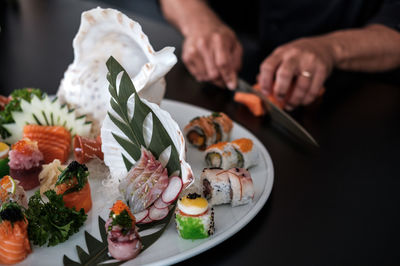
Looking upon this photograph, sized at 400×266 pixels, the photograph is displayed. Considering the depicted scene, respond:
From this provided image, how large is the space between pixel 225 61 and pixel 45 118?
95cm

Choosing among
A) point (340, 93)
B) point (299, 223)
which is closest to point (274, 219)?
point (299, 223)

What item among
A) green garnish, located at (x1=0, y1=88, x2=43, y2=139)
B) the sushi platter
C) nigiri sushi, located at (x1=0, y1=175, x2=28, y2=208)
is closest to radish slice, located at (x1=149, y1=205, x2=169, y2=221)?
the sushi platter

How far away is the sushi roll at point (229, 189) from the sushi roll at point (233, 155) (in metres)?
0.13

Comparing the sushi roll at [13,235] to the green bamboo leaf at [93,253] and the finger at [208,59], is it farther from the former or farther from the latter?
the finger at [208,59]

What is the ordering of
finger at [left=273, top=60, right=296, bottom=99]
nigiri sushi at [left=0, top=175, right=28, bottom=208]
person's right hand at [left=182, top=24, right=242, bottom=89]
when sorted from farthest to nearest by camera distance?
person's right hand at [left=182, top=24, right=242, bottom=89]
finger at [left=273, top=60, right=296, bottom=99]
nigiri sushi at [left=0, top=175, right=28, bottom=208]

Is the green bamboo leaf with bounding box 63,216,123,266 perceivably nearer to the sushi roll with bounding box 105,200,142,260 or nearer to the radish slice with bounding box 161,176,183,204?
the sushi roll with bounding box 105,200,142,260

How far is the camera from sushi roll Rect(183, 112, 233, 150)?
146 centimetres

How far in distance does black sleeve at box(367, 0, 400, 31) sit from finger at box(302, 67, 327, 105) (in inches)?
23.5

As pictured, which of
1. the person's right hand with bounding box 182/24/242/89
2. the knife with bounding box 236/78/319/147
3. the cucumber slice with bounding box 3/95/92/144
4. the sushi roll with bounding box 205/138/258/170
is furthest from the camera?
the person's right hand with bounding box 182/24/242/89

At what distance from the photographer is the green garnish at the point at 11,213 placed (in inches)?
38.1

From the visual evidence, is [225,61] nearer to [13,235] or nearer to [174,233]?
[174,233]

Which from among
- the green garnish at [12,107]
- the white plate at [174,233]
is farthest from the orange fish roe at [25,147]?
the green garnish at [12,107]

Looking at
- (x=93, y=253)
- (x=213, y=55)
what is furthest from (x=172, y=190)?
(x=213, y=55)

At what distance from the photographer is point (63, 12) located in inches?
119
